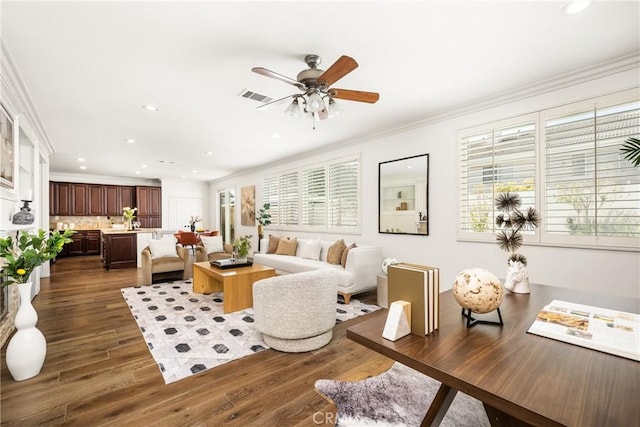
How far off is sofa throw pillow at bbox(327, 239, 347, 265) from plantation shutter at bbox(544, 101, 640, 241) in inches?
105

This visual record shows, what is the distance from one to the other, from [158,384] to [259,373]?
0.74m

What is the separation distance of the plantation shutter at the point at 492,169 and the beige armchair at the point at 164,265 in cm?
478

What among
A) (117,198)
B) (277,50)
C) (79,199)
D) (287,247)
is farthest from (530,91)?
(79,199)

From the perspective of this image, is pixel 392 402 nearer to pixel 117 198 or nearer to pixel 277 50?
pixel 277 50

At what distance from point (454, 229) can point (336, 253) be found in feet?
5.98

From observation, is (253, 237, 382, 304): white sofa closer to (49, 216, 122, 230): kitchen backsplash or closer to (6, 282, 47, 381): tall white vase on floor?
(6, 282, 47, 381): tall white vase on floor

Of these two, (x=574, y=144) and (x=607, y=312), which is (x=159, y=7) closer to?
(x=607, y=312)

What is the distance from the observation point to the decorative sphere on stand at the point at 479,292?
44.7 inches

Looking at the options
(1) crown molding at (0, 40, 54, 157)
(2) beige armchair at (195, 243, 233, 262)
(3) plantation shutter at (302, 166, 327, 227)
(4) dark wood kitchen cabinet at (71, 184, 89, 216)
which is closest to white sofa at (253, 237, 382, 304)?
(3) plantation shutter at (302, 166, 327, 227)

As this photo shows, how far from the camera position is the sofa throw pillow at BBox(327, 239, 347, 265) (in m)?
4.69

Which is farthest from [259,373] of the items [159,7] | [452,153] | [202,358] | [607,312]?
[452,153]

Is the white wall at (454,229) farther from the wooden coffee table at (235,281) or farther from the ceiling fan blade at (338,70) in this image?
the ceiling fan blade at (338,70)

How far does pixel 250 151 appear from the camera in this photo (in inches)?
236

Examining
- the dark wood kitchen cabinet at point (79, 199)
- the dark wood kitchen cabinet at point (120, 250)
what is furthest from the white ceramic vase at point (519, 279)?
the dark wood kitchen cabinet at point (79, 199)
